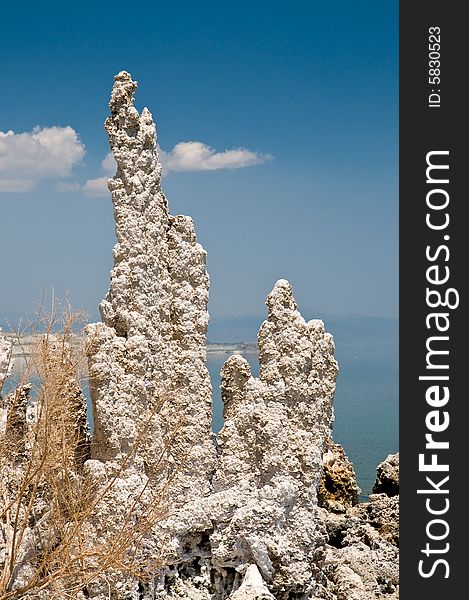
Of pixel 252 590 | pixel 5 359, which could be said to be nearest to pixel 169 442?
pixel 252 590

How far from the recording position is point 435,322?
8352 millimetres

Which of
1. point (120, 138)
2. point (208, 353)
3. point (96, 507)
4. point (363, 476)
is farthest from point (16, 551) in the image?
point (363, 476)

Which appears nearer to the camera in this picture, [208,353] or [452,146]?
[452,146]

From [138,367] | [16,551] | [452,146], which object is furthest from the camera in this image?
[138,367]

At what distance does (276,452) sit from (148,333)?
73.0 inches

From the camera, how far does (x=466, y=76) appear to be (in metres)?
8.55

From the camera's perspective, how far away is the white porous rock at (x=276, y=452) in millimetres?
10039

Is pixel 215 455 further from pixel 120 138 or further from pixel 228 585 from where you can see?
pixel 120 138

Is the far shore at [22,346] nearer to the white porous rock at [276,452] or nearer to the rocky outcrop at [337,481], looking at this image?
the white porous rock at [276,452]

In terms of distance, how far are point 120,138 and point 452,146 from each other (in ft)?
12.4

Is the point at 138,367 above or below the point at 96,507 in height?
above

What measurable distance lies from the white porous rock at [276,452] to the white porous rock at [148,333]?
0.37 m

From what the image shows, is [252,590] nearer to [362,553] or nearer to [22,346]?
[362,553]

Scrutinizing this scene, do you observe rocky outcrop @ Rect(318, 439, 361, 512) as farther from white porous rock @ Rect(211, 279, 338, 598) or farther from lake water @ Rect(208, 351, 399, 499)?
white porous rock @ Rect(211, 279, 338, 598)
